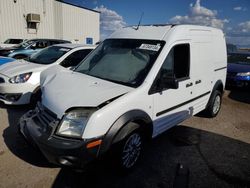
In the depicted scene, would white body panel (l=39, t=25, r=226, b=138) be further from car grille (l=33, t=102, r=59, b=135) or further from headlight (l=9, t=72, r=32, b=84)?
headlight (l=9, t=72, r=32, b=84)

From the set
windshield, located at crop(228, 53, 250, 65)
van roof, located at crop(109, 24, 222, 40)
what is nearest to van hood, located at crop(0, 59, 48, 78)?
van roof, located at crop(109, 24, 222, 40)

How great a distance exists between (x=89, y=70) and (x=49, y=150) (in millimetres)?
1577

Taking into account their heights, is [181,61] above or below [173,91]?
above

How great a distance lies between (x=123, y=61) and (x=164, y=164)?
1693 mm

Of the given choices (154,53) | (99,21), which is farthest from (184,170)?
(99,21)

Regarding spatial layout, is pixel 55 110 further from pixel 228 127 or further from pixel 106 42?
pixel 228 127

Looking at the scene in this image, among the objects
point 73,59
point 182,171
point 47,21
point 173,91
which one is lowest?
point 182,171

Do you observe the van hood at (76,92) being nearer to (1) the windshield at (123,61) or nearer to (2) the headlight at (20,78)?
(1) the windshield at (123,61)

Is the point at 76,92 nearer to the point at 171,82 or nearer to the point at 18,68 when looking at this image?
the point at 171,82

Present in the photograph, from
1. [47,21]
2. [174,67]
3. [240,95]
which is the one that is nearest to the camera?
[174,67]

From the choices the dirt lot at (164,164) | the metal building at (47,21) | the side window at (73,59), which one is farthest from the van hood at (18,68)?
the metal building at (47,21)

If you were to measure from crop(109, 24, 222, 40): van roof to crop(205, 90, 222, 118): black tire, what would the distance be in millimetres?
1676

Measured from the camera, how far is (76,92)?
102 inches

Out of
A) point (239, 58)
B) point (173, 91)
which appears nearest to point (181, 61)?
point (173, 91)
